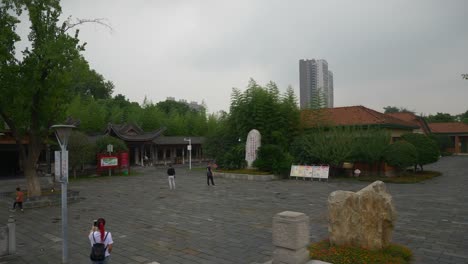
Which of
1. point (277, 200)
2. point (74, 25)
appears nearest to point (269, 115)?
point (277, 200)

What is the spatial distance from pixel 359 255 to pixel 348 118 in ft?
74.5

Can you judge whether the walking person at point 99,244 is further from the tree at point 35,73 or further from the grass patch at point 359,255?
the tree at point 35,73

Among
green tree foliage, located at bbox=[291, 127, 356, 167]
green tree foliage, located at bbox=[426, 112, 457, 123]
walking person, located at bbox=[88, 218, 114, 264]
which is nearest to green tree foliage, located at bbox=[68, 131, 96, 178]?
green tree foliage, located at bbox=[291, 127, 356, 167]

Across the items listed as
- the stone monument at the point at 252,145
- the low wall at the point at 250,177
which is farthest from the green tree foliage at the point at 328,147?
the stone monument at the point at 252,145

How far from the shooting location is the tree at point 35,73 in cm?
1425

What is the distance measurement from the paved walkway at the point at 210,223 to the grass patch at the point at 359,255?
54 centimetres

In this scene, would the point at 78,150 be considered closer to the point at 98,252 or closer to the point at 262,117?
the point at 262,117

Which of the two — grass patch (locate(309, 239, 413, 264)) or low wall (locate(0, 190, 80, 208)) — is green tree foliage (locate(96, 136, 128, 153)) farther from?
grass patch (locate(309, 239, 413, 264))

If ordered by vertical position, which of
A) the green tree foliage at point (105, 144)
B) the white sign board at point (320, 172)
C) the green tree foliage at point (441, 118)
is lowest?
the white sign board at point (320, 172)

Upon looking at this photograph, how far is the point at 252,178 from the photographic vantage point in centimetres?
2270

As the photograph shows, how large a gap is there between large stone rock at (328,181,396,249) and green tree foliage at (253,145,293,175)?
15626 mm

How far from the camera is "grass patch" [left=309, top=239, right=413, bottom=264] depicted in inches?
251

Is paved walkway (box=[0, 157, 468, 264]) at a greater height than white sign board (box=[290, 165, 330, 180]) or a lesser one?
lesser

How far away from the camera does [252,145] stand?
25.3 meters
